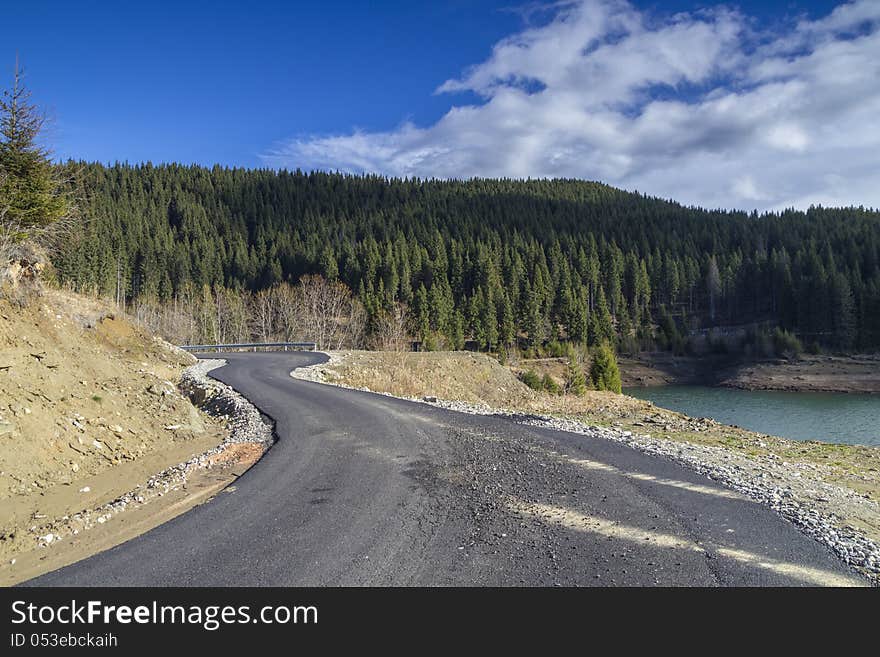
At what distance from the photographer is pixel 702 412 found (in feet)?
147

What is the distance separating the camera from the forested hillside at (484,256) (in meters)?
88.9

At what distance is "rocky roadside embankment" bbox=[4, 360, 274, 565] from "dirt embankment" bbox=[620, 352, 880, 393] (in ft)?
228

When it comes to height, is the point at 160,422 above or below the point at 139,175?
below

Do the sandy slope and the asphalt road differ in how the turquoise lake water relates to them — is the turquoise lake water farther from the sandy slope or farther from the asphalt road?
the sandy slope

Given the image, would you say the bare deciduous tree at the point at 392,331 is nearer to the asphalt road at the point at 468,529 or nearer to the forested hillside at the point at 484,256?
the forested hillside at the point at 484,256

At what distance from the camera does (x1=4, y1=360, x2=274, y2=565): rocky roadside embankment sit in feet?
23.5

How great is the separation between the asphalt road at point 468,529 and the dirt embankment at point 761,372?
6956 centimetres

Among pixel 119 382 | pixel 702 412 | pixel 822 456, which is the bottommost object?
pixel 702 412

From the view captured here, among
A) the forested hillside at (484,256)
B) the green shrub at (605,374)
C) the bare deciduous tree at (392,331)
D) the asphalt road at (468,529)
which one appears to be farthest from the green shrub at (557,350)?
the asphalt road at (468,529)

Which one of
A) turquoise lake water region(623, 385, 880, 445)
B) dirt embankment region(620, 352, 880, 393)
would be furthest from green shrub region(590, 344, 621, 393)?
dirt embankment region(620, 352, 880, 393)
